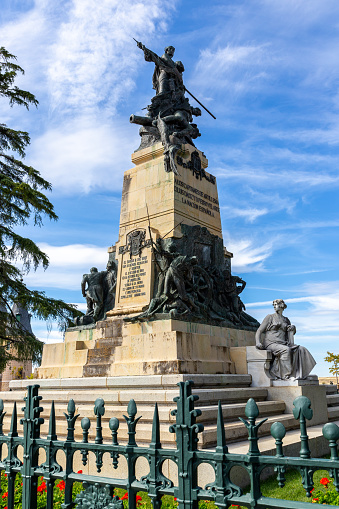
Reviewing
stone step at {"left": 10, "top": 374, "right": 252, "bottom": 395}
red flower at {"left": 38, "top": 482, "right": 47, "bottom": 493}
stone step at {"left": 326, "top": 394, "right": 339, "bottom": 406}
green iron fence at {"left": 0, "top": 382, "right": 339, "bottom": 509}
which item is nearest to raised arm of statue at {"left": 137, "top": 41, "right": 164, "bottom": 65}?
stone step at {"left": 10, "top": 374, "right": 252, "bottom": 395}

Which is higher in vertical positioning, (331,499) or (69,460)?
(69,460)

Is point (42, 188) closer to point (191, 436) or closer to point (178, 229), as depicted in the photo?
point (178, 229)

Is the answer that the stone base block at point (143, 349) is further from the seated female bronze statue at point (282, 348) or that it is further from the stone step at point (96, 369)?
the seated female bronze statue at point (282, 348)

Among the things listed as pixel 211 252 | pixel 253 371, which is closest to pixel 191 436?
pixel 253 371

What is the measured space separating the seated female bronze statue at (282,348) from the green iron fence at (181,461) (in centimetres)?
761

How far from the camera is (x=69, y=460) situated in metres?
3.39

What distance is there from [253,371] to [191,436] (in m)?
7.87

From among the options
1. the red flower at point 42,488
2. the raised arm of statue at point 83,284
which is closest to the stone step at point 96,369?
the raised arm of statue at point 83,284

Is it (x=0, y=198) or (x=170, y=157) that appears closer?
(x=170, y=157)

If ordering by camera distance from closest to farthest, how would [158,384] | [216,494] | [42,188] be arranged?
[216,494] → [158,384] → [42,188]

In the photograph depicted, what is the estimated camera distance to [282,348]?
→ 34.2ft

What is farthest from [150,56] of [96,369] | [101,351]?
[96,369]

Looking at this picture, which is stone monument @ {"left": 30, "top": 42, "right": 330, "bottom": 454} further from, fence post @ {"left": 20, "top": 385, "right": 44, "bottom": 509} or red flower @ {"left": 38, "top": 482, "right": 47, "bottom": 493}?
fence post @ {"left": 20, "top": 385, "right": 44, "bottom": 509}

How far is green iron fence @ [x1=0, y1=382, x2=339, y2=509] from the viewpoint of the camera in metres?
2.53
